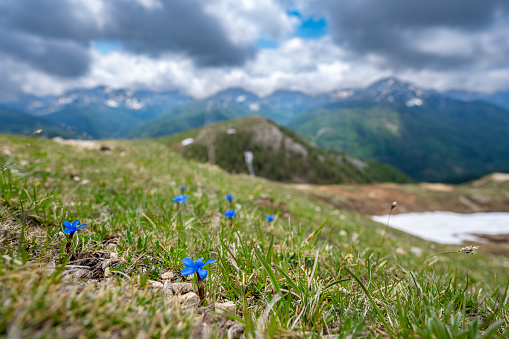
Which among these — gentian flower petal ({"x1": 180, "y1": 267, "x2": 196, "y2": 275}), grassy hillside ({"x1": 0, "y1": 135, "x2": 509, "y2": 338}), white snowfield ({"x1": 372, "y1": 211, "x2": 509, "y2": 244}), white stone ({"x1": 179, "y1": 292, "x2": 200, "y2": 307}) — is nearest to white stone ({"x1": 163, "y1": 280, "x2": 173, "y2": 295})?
grassy hillside ({"x1": 0, "y1": 135, "x2": 509, "y2": 338})

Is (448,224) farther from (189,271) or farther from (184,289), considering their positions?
(189,271)

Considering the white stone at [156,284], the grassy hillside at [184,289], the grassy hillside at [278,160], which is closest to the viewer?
the grassy hillside at [184,289]

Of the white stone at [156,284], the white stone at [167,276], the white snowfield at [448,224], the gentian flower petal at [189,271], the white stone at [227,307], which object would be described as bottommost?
the white snowfield at [448,224]

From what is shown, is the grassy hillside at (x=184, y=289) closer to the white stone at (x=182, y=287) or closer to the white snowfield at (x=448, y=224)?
the white stone at (x=182, y=287)

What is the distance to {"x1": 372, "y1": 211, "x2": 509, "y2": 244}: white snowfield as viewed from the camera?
1184 inches

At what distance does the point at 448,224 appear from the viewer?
35719 mm

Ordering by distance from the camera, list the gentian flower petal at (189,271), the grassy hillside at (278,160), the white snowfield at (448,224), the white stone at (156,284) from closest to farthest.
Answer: the gentian flower petal at (189,271) → the white stone at (156,284) → the white snowfield at (448,224) → the grassy hillside at (278,160)

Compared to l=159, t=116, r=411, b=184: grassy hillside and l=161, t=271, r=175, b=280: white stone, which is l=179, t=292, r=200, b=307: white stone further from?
l=159, t=116, r=411, b=184: grassy hillside

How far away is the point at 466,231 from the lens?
32.8 m

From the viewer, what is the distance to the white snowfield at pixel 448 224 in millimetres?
30086

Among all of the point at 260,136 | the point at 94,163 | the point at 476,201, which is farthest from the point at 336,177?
the point at 94,163

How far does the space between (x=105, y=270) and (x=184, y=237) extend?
0.87 metres

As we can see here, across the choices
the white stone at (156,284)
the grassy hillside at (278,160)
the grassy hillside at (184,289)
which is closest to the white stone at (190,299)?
the grassy hillside at (184,289)

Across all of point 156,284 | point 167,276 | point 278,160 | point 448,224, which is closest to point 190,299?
point 156,284
